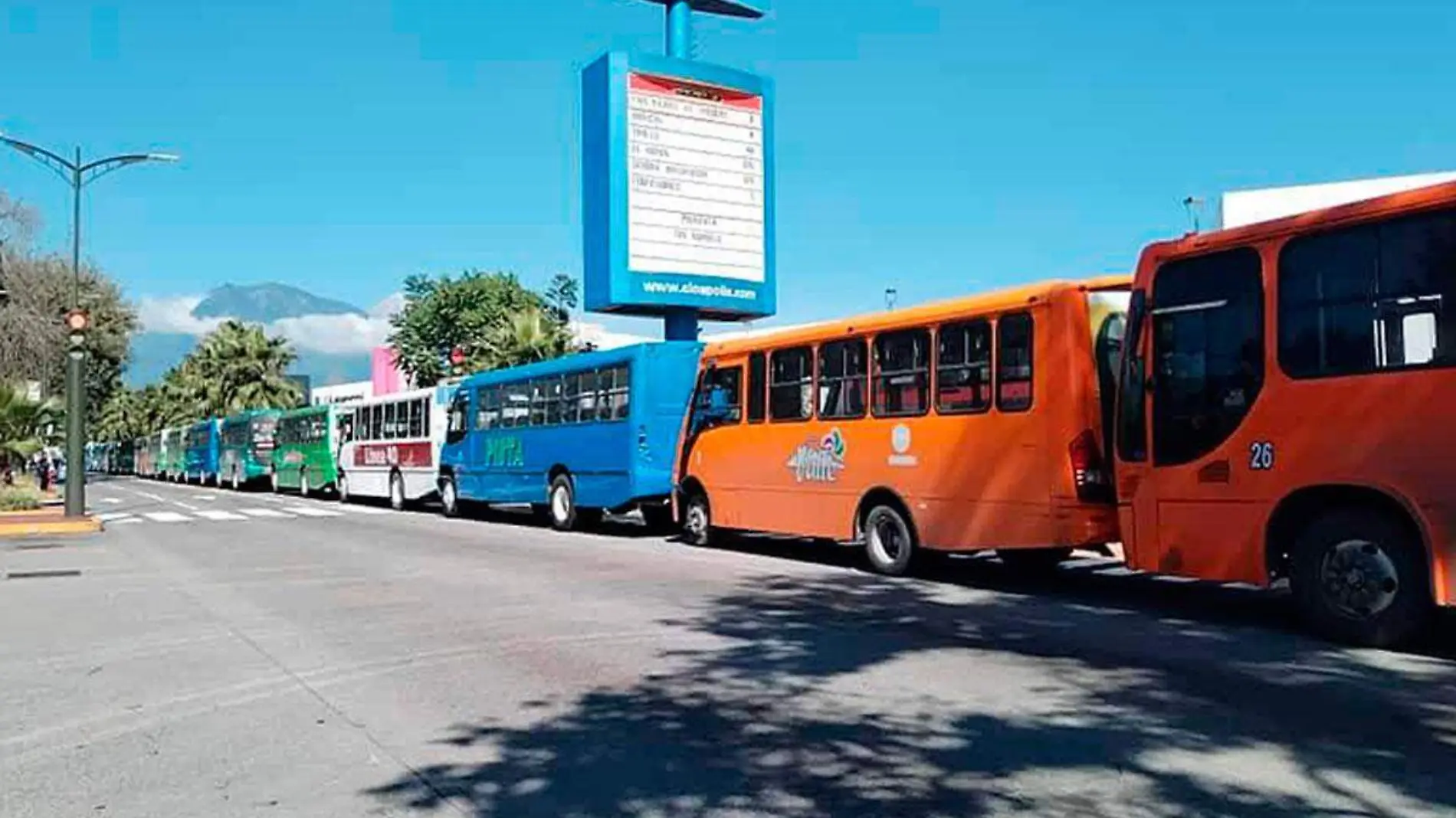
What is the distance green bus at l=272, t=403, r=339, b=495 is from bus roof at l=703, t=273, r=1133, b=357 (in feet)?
74.0

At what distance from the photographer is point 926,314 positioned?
41.2 ft

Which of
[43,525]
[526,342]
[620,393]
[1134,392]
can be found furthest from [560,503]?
[526,342]

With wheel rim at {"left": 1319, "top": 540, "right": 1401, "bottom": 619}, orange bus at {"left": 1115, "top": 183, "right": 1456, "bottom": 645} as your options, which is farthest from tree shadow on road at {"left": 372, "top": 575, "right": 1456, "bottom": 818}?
orange bus at {"left": 1115, "top": 183, "right": 1456, "bottom": 645}

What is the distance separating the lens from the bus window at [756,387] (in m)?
15.6

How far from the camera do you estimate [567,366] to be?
21.2 metres

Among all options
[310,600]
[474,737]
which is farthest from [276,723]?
[310,600]

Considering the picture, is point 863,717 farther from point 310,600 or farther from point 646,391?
point 646,391

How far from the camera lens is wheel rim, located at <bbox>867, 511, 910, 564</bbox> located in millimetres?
13125

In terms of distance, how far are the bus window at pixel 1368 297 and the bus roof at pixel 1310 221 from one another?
8cm

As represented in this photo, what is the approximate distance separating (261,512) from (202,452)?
1124 inches

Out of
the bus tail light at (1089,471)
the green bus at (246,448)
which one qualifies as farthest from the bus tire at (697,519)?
the green bus at (246,448)

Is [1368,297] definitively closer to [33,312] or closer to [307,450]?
[307,450]

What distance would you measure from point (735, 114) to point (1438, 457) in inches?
803

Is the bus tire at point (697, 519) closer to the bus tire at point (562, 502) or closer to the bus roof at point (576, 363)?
the bus roof at point (576, 363)
